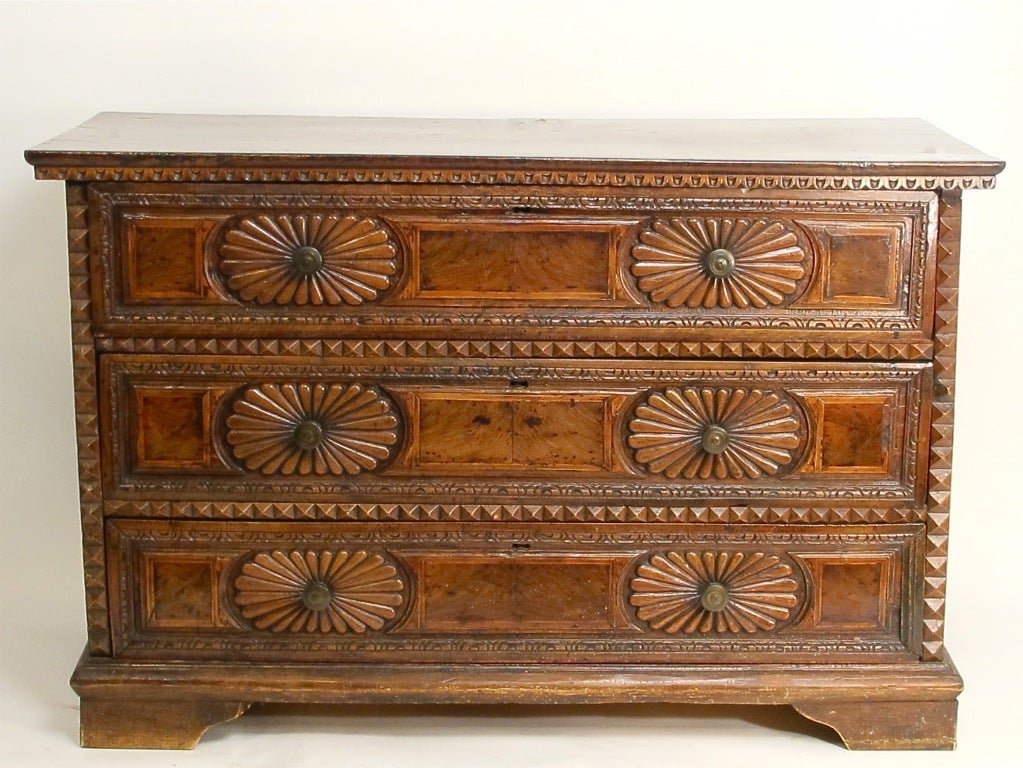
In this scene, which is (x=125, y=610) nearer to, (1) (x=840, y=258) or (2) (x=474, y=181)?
(2) (x=474, y=181)

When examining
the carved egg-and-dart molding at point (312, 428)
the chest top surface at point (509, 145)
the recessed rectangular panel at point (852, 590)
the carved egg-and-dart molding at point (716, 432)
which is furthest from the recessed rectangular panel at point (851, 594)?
the carved egg-and-dart molding at point (312, 428)

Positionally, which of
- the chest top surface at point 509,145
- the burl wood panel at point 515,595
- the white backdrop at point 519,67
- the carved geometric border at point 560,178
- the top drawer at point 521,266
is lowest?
the burl wood panel at point 515,595

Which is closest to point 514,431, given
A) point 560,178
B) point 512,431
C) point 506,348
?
point 512,431

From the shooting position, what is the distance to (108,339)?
3.00 m

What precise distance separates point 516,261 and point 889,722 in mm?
1140

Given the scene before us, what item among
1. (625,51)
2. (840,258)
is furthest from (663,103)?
(840,258)

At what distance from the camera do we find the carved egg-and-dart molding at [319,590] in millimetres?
3117

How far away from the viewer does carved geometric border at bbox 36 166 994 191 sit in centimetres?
292

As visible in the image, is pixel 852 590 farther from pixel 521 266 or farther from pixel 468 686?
pixel 521 266

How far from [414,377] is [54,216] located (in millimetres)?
1226

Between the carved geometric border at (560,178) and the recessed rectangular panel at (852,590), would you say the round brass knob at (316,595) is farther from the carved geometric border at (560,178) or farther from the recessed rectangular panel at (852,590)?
the recessed rectangular panel at (852,590)

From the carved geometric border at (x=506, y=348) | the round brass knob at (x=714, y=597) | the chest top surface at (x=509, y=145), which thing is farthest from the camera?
the round brass knob at (x=714, y=597)

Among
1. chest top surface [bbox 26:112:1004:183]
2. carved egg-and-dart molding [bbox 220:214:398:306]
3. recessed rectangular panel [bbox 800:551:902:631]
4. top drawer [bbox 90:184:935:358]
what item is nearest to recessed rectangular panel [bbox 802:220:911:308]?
top drawer [bbox 90:184:935:358]

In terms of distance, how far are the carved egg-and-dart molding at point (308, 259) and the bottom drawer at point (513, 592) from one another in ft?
1.45
